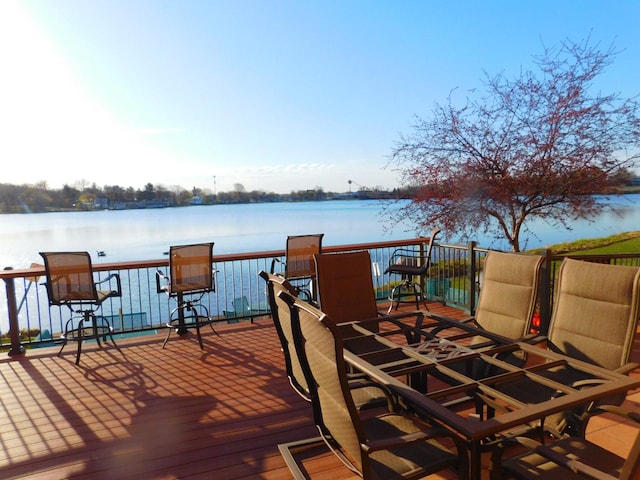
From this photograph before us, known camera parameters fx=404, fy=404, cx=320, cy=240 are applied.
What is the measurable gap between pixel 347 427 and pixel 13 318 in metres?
4.83

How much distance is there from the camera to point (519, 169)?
6.77 m

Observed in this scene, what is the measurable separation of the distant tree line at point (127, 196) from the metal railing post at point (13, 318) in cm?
528

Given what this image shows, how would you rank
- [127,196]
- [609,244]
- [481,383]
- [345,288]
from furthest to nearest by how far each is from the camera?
1. [609,244]
2. [127,196]
3. [345,288]
4. [481,383]

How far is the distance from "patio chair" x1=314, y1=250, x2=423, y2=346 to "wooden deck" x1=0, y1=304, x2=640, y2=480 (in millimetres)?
819

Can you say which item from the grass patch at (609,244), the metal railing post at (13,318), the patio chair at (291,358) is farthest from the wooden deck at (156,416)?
the grass patch at (609,244)

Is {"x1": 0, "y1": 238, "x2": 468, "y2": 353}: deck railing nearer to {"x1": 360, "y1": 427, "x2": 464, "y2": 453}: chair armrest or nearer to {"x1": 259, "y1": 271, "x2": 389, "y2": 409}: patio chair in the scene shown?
{"x1": 259, "y1": 271, "x2": 389, "y2": 409}: patio chair

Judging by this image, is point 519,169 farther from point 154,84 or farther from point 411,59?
point 154,84

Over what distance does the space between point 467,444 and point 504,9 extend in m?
9.64

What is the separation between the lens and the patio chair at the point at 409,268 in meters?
5.73

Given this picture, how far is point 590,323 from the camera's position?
2.33 metres

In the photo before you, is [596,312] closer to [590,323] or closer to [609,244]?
[590,323]

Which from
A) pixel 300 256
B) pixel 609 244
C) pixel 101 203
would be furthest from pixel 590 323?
pixel 609 244

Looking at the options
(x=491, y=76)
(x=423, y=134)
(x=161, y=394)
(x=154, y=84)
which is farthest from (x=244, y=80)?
(x=161, y=394)

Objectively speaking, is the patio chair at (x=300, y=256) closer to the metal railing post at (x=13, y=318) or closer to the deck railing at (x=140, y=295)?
the deck railing at (x=140, y=295)
